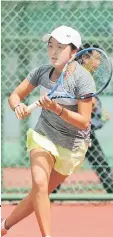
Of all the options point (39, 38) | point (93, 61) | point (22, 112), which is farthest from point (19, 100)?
point (39, 38)

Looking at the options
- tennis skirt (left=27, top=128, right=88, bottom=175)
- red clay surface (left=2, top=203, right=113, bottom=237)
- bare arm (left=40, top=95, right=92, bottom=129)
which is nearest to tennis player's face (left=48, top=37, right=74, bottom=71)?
bare arm (left=40, top=95, right=92, bottom=129)

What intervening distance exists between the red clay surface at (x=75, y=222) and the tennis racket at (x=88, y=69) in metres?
1.42

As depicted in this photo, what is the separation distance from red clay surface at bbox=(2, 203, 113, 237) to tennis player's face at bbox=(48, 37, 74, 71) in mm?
1536

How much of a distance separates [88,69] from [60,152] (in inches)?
20.2

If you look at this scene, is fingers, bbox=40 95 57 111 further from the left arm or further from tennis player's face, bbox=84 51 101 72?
tennis player's face, bbox=84 51 101 72

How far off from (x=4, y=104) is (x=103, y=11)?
1.29m

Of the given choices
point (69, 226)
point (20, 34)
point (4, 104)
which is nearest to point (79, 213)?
point (69, 226)

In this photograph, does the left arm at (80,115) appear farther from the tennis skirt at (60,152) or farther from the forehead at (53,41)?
the forehead at (53,41)

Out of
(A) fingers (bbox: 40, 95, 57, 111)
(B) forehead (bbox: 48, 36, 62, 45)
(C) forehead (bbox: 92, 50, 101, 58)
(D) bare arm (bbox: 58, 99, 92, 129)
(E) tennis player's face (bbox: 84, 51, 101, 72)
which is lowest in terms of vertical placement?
(D) bare arm (bbox: 58, 99, 92, 129)

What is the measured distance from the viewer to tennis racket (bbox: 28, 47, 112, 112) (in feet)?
15.3

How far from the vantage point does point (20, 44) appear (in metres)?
7.82

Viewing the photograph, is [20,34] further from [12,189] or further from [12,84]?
[12,189]

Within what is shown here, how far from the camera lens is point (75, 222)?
647cm

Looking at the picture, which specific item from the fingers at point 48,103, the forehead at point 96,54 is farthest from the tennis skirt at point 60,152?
the forehead at point 96,54
